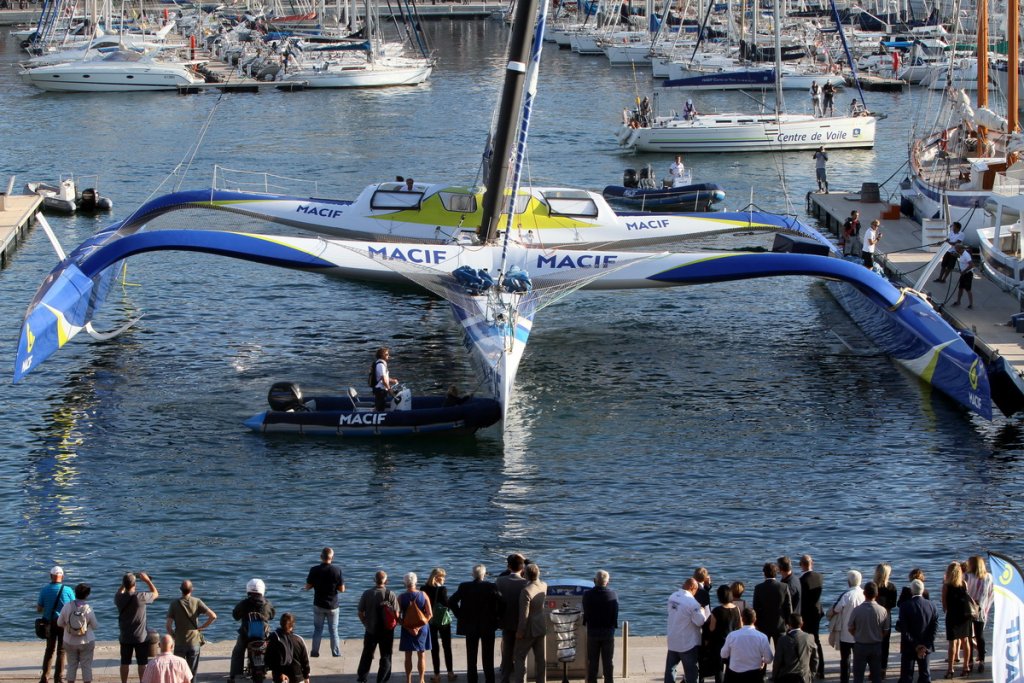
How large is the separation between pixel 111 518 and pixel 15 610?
334 cm

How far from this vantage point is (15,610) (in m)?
19.5

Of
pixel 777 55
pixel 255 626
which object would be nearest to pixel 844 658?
pixel 255 626

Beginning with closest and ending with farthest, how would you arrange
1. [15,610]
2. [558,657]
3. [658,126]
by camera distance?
[558,657] → [15,610] → [658,126]

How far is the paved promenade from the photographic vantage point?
15.7m

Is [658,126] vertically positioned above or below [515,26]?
below

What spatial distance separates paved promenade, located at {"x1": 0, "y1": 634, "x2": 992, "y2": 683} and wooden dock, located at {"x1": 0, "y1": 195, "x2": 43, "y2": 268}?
26.4 meters

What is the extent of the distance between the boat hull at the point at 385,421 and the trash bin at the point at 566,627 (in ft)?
33.6

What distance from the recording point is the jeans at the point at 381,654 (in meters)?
15.4

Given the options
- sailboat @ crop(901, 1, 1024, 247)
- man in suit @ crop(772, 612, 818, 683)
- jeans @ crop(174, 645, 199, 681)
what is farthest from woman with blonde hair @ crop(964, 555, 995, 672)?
sailboat @ crop(901, 1, 1024, 247)

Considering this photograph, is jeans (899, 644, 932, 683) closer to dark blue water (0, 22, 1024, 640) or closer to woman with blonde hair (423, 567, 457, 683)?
dark blue water (0, 22, 1024, 640)

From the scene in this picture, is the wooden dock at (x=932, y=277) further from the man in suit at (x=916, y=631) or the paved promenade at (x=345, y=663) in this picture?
the man in suit at (x=916, y=631)

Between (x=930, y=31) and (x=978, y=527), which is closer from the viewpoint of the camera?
(x=978, y=527)

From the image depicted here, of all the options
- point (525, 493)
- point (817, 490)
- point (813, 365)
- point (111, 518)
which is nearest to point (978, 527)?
point (817, 490)

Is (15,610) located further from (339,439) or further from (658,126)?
(658,126)
